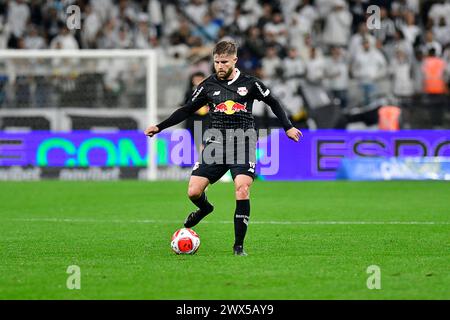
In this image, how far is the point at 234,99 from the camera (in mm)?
9875

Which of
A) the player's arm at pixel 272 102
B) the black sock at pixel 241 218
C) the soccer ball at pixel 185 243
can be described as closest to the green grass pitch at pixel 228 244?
the soccer ball at pixel 185 243

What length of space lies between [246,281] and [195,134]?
11709 millimetres

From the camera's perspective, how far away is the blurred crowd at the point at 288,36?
22.4 metres

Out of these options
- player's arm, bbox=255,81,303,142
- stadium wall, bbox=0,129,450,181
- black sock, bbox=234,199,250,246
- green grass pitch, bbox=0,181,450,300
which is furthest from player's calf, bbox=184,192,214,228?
stadium wall, bbox=0,129,450,181

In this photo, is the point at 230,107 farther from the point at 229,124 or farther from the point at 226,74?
the point at 226,74

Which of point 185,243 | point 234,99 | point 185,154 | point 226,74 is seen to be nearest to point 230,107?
point 234,99

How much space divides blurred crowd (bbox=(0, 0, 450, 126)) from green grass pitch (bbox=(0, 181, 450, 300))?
437 cm

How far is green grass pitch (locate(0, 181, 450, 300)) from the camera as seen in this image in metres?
7.73

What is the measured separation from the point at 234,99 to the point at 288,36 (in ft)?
48.2

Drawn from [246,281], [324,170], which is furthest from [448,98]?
[246,281]

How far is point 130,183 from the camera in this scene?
797 inches

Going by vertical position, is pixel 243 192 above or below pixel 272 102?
below

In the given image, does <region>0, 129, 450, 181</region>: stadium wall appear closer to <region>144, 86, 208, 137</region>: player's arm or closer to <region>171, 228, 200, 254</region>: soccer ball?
<region>144, 86, 208, 137</region>: player's arm
